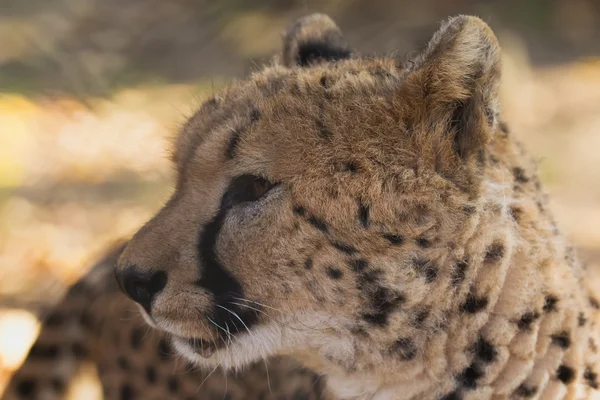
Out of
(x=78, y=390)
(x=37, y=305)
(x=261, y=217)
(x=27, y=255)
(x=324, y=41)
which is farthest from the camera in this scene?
(x=27, y=255)

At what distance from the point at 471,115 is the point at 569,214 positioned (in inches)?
134

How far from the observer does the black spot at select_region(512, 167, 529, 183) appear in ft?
6.48

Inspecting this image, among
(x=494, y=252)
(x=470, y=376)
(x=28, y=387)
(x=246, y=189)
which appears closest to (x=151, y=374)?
(x=28, y=387)

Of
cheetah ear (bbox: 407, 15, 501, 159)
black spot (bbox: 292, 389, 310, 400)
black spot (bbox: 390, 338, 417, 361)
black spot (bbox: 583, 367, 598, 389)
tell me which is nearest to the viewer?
cheetah ear (bbox: 407, 15, 501, 159)

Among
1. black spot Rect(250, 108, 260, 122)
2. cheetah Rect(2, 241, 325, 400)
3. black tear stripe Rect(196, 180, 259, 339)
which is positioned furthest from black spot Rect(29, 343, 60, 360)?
black spot Rect(250, 108, 260, 122)

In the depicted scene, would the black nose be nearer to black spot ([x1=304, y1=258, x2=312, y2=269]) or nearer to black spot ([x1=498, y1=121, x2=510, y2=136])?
black spot ([x1=304, y1=258, x2=312, y2=269])

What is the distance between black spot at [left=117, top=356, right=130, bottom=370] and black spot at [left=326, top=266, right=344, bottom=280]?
985 mm

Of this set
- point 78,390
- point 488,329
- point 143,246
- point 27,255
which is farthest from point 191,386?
point 27,255

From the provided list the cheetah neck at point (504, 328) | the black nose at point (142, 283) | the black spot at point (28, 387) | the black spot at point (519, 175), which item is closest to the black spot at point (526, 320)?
the cheetah neck at point (504, 328)

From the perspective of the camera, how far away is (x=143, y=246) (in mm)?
1917

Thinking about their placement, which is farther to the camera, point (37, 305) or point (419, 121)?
point (37, 305)

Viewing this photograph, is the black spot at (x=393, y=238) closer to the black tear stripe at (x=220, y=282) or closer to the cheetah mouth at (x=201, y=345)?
the black tear stripe at (x=220, y=282)

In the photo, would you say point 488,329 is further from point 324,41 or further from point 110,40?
point 110,40

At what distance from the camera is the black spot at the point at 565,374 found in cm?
186
